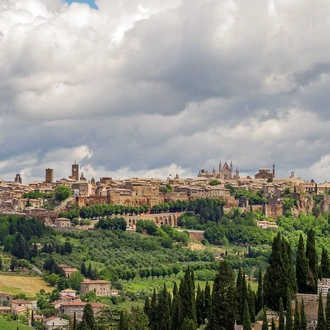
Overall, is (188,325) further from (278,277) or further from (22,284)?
(22,284)

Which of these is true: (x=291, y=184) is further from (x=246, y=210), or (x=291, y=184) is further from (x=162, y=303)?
(x=162, y=303)

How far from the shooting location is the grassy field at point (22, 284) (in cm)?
10381

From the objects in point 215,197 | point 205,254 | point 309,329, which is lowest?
point 309,329

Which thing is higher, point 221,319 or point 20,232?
point 20,232

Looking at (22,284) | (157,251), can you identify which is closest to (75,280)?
(22,284)

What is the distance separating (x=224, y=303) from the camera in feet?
188

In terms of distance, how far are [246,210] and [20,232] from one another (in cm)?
3603

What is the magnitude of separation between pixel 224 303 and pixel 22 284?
5153 cm

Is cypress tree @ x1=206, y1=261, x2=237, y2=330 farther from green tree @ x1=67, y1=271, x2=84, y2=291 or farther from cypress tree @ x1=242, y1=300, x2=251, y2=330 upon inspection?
green tree @ x1=67, y1=271, x2=84, y2=291

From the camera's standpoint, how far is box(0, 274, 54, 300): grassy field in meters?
104

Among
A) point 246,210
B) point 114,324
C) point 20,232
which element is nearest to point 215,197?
point 246,210

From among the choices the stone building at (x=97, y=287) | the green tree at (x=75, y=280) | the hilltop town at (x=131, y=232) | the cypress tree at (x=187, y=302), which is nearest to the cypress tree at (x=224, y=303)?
the cypress tree at (x=187, y=302)

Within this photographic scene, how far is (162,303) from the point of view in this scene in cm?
6297

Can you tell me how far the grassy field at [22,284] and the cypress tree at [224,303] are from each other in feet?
154
